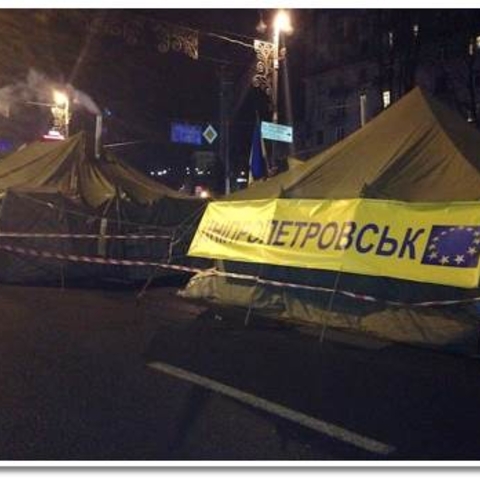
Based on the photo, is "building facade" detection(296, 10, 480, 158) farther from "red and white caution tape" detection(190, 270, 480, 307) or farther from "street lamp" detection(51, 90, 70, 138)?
"street lamp" detection(51, 90, 70, 138)

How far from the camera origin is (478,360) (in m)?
8.03

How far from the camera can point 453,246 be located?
27.3 feet

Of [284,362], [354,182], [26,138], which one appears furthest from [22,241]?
[26,138]

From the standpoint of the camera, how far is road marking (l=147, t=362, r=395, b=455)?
5121 mm

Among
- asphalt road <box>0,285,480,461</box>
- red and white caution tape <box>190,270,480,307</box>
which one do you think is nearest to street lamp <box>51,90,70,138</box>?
red and white caution tape <box>190,270,480,307</box>

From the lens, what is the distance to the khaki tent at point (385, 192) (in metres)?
8.76

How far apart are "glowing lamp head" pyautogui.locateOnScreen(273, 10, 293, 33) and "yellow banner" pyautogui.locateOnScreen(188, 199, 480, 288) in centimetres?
1009

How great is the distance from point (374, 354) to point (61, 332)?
416 cm

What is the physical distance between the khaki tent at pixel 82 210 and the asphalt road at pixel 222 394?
574 centimetres

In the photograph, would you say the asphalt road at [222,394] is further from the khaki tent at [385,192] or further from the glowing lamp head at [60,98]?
the glowing lamp head at [60,98]

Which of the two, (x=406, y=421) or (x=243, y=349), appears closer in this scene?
(x=406, y=421)

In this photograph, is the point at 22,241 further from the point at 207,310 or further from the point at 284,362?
the point at 284,362

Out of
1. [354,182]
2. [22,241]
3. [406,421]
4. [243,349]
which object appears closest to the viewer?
[406,421]

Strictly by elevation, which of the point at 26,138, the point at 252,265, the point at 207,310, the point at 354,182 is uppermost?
the point at 26,138
